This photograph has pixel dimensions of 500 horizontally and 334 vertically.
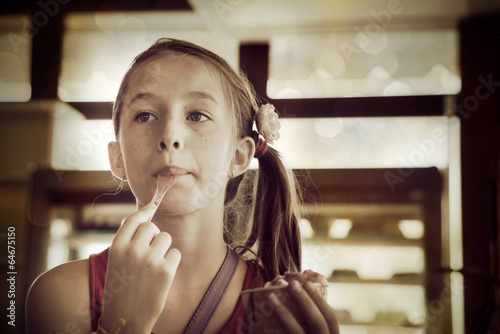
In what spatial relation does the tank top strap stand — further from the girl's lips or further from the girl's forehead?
the girl's forehead

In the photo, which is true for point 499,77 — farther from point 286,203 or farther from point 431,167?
point 286,203

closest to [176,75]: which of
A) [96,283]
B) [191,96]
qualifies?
[191,96]

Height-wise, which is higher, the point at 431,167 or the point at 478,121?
the point at 478,121

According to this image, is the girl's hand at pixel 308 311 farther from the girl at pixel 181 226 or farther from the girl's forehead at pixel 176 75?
the girl's forehead at pixel 176 75

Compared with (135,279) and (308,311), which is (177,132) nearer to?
(135,279)

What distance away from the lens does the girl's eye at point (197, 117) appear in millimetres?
712


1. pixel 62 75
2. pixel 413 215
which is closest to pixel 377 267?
pixel 413 215

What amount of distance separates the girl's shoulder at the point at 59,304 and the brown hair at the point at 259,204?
0.28 m

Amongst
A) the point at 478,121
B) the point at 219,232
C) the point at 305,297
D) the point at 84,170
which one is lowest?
the point at 305,297

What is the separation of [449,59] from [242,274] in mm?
697

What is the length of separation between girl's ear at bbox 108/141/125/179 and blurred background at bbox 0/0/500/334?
0.09m

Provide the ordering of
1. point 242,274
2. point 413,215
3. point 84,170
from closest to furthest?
point 242,274 → point 84,170 → point 413,215

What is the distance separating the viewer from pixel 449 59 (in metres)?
0.94

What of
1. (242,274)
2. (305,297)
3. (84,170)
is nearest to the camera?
(305,297)
